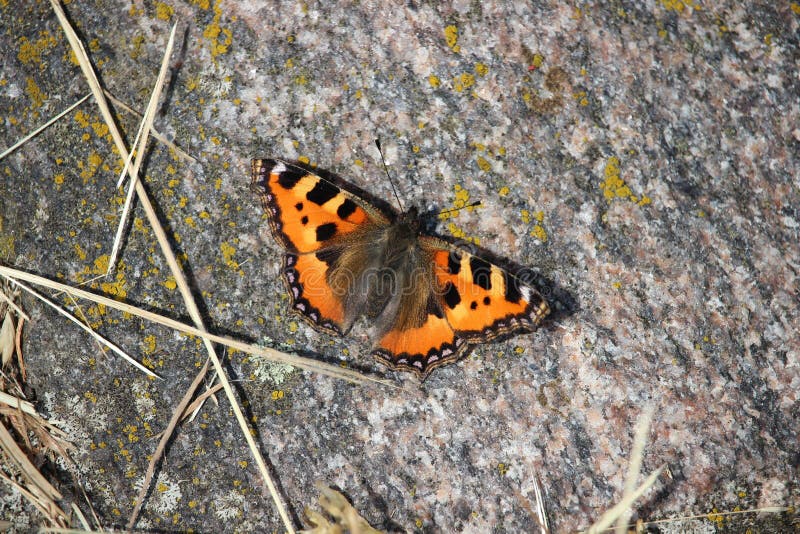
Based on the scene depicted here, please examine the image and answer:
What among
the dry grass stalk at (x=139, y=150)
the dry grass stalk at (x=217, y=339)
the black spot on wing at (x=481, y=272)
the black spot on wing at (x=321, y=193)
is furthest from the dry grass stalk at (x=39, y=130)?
the black spot on wing at (x=481, y=272)

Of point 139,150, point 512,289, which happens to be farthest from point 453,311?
point 139,150

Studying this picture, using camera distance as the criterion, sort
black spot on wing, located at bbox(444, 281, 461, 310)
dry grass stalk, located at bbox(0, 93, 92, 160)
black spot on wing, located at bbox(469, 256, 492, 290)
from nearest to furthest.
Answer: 1. black spot on wing, located at bbox(469, 256, 492, 290)
2. black spot on wing, located at bbox(444, 281, 461, 310)
3. dry grass stalk, located at bbox(0, 93, 92, 160)

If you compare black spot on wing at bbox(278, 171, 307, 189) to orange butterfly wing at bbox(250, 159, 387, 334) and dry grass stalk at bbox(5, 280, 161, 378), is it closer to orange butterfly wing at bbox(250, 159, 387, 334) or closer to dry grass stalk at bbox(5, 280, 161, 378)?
orange butterfly wing at bbox(250, 159, 387, 334)

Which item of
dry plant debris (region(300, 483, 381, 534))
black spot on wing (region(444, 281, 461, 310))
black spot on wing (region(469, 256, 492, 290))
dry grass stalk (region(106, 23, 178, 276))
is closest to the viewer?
dry plant debris (region(300, 483, 381, 534))

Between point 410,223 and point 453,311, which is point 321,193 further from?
point 453,311

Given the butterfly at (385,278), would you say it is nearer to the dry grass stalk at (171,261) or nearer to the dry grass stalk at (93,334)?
the dry grass stalk at (171,261)

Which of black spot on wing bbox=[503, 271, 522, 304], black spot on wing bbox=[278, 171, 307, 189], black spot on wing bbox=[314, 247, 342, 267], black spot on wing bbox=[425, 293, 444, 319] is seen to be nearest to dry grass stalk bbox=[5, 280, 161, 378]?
black spot on wing bbox=[314, 247, 342, 267]
